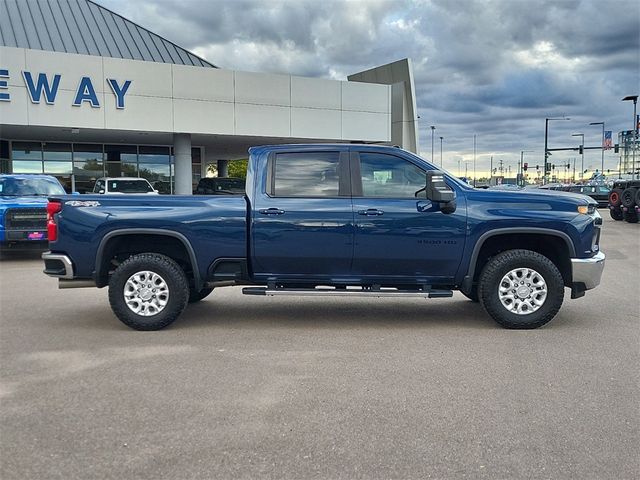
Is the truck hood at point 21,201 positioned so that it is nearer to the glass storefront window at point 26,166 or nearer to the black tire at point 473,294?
the black tire at point 473,294

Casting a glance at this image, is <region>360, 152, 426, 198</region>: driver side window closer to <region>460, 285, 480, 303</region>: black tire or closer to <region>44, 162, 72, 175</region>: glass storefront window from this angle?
<region>460, 285, 480, 303</region>: black tire

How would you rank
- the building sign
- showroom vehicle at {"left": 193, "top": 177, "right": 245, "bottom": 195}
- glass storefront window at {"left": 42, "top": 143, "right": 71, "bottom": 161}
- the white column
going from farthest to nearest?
glass storefront window at {"left": 42, "top": 143, "right": 71, "bottom": 161}
the white column
showroom vehicle at {"left": 193, "top": 177, "right": 245, "bottom": 195}
the building sign

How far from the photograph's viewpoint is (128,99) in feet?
68.2

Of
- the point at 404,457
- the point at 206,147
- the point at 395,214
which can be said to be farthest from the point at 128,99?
the point at 404,457

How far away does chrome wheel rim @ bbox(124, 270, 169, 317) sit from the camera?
244 inches

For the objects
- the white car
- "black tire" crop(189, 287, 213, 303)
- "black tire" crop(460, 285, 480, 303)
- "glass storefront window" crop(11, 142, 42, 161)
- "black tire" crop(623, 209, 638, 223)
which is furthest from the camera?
"glass storefront window" crop(11, 142, 42, 161)

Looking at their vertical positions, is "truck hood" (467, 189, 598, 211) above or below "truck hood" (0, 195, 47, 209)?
above

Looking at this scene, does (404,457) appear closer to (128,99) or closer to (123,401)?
(123,401)

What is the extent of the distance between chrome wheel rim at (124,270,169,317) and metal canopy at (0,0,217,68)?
19.5m

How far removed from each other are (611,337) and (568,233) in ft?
3.90

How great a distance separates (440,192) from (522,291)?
1.45m

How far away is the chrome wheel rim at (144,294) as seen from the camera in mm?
6203

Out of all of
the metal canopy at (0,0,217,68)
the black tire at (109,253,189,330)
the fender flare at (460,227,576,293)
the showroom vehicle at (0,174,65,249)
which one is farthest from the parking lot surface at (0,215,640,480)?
the metal canopy at (0,0,217,68)

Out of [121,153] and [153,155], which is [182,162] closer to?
[153,155]
